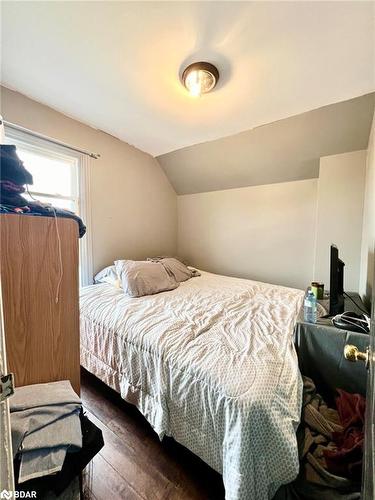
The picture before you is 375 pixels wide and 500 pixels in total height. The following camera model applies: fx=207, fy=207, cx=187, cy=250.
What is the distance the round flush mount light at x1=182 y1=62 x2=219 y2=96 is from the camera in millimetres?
1371

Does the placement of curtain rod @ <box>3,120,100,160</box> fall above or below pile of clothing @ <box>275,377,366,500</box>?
above

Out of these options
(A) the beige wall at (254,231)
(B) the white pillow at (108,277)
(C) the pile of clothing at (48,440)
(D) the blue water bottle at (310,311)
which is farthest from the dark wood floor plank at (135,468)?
(A) the beige wall at (254,231)

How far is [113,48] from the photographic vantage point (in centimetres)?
128

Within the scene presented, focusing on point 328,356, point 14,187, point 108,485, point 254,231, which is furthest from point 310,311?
point 254,231

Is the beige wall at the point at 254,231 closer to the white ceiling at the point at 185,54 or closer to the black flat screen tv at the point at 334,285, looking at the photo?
the white ceiling at the point at 185,54

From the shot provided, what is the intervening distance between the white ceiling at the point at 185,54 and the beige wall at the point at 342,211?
740 millimetres

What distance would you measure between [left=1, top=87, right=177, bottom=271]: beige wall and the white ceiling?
18 cm

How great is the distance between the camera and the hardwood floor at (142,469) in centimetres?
100

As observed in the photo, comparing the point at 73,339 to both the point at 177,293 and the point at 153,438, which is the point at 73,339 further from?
the point at 177,293

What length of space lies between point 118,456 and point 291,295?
71.0 inches

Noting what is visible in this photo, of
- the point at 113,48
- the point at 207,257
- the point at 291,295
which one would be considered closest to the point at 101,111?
the point at 113,48

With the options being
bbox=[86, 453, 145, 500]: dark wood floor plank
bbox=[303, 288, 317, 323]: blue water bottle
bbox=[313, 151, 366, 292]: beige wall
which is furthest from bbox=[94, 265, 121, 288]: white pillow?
bbox=[313, 151, 366, 292]: beige wall

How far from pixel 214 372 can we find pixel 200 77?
1827mm

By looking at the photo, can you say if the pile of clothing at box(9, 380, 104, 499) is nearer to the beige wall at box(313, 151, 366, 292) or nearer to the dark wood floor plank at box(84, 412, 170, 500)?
the dark wood floor plank at box(84, 412, 170, 500)
